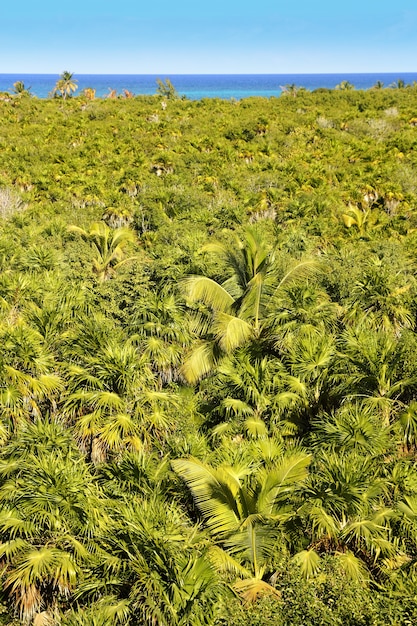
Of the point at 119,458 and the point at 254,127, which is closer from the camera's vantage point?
the point at 119,458

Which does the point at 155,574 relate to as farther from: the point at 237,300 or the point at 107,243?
the point at 107,243

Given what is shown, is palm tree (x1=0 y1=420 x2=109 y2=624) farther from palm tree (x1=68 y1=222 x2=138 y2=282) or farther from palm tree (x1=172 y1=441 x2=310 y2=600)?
palm tree (x1=68 y1=222 x2=138 y2=282)

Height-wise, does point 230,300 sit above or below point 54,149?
below

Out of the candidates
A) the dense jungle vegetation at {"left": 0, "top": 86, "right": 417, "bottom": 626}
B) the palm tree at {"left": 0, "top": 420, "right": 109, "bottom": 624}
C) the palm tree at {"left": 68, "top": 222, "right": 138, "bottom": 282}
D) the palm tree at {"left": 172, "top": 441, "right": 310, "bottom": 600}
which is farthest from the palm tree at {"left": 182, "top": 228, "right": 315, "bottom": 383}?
the palm tree at {"left": 68, "top": 222, "right": 138, "bottom": 282}

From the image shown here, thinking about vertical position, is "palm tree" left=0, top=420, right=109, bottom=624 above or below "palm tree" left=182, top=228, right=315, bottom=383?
below

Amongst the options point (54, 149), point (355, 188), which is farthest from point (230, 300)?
point (54, 149)

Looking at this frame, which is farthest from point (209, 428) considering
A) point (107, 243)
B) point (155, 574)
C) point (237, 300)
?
point (107, 243)

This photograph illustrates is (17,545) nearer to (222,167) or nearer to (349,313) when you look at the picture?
(349,313)
